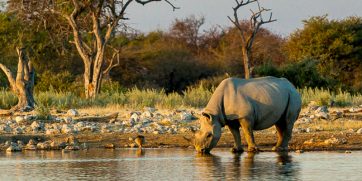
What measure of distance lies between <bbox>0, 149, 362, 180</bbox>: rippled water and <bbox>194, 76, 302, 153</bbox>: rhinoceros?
1.16ft

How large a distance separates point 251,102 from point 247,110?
8.4 inches

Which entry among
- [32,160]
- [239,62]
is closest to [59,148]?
[32,160]

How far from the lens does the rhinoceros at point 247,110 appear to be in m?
15.5

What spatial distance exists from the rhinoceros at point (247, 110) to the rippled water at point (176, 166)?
0.35m

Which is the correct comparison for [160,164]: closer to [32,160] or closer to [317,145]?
[32,160]

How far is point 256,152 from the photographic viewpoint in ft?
Result: 51.6

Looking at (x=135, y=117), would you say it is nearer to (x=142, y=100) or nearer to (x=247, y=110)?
(x=142, y=100)

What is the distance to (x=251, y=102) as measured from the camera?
15578mm

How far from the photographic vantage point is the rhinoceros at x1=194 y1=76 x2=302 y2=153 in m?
15.5

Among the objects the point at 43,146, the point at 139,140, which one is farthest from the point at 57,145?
the point at 139,140

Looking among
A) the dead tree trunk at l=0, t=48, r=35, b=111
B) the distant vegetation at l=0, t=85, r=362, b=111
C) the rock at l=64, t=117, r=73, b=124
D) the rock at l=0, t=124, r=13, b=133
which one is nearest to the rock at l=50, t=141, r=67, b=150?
the rock at l=0, t=124, r=13, b=133

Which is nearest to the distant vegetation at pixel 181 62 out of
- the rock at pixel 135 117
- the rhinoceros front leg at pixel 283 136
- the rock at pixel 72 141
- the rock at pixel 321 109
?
the rock at pixel 321 109

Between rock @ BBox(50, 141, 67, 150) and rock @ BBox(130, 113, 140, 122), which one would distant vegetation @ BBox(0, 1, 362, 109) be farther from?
rock @ BBox(50, 141, 67, 150)

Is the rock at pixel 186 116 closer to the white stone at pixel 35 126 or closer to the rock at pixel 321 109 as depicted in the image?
the rock at pixel 321 109
